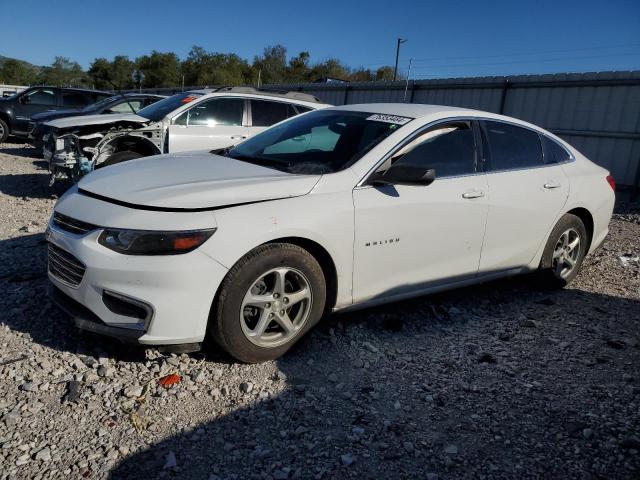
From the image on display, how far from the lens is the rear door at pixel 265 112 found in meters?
8.38

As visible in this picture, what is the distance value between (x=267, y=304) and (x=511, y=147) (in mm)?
2639

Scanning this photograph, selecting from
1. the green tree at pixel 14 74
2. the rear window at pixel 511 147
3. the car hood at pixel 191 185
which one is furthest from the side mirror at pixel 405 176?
the green tree at pixel 14 74

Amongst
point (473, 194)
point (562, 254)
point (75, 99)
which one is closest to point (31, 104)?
point (75, 99)

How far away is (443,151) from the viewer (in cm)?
396

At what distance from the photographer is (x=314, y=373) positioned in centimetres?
324

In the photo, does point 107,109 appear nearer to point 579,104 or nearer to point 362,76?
point 579,104

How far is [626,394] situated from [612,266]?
10.5 feet

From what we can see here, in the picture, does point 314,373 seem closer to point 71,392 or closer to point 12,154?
point 71,392

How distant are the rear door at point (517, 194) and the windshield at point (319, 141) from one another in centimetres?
94

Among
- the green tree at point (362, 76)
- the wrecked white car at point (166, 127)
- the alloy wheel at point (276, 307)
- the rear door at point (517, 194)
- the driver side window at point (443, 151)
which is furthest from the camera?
the green tree at point (362, 76)

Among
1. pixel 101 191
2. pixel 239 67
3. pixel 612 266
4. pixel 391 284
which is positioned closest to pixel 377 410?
pixel 391 284

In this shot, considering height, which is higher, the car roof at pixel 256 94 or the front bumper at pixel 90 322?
the car roof at pixel 256 94

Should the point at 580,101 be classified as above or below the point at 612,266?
above

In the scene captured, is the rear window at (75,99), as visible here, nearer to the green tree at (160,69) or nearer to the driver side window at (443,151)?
the driver side window at (443,151)
